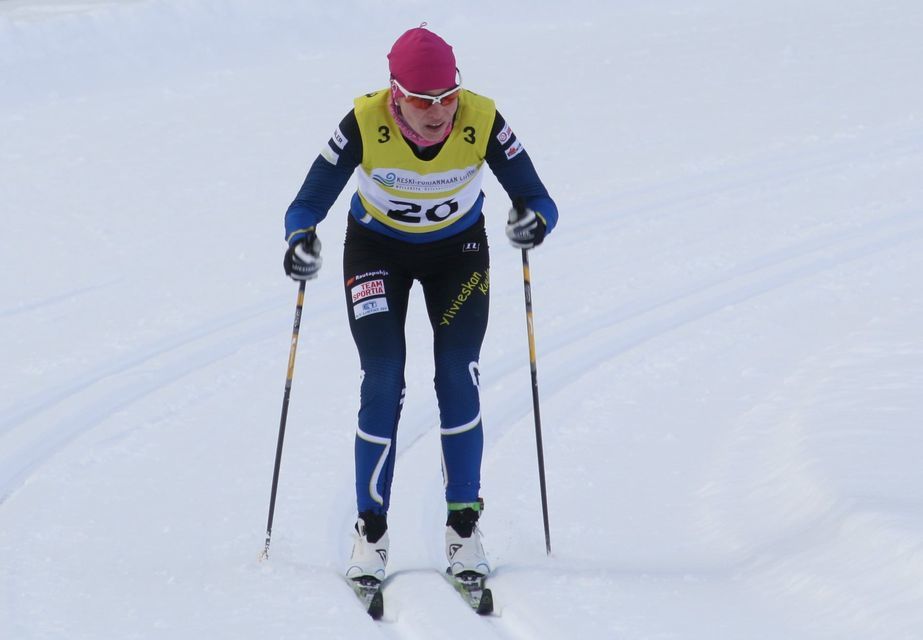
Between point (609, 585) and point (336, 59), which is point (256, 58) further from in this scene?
point (609, 585)

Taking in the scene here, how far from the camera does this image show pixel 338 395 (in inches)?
252

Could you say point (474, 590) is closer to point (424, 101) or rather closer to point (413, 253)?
point (413, 253)

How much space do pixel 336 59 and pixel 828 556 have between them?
9.15 m

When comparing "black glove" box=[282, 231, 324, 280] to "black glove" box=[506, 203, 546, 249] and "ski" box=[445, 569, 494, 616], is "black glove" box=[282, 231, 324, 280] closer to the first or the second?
"black glove" box=[506, 203, 546, 249]

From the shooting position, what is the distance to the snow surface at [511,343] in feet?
14.3

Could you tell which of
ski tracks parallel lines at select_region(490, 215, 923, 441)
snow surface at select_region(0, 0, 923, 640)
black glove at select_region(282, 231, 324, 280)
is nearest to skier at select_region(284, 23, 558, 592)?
black glove at select_region(282, 231, 324, 280)

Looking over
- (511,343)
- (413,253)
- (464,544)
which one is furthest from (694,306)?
(464,544)

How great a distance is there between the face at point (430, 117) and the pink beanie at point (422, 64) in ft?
0.11

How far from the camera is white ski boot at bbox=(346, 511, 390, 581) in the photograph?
173 inches

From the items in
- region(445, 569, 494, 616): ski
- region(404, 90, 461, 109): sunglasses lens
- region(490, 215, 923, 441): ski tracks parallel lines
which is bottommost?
region(445, 569, 494, 616): ski

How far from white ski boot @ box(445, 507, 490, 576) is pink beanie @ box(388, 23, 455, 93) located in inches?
57.9

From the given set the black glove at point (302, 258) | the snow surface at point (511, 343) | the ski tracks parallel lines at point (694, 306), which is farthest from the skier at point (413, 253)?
the ski tracks parallel lines at point (694, 306)

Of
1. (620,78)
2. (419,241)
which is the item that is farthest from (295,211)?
(620,78)

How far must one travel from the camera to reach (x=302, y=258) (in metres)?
4.43
